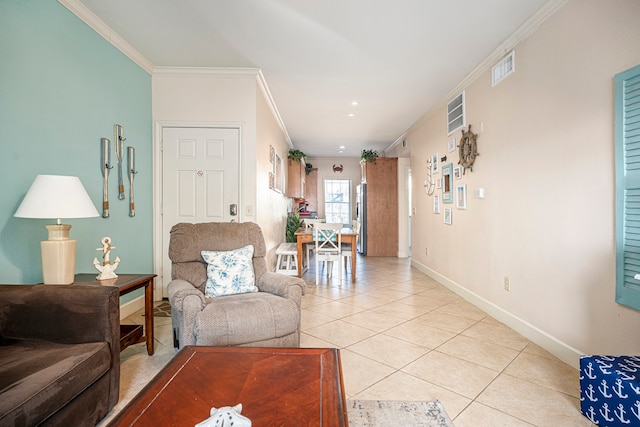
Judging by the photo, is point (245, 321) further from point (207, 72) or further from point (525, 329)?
point (207, 72)

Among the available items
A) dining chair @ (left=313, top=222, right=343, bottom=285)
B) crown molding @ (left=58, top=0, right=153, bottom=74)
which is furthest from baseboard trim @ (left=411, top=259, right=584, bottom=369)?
crown molding @ (left=58, top=0, right=153, bottom=74)

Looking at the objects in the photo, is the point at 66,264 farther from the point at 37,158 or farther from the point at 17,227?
the point at 37,158

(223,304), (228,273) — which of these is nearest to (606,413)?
(223,304)

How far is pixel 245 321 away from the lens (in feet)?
5.97

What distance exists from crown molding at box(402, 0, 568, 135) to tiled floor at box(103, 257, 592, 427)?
2.59 m

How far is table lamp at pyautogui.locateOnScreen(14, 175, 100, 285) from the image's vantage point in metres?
1.74

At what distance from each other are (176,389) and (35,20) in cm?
259

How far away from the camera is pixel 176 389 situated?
108cm

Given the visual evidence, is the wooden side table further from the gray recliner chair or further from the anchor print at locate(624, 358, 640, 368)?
the anchor print at locate(624, 358, 640, 368)

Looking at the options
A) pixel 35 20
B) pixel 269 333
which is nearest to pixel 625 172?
pixel 269 333

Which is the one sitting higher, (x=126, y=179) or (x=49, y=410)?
(x=126, y=179)

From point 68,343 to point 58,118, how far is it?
1.71 m

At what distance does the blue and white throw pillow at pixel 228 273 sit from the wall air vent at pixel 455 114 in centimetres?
308

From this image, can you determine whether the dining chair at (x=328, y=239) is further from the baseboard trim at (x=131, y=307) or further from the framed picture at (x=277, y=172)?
the baseboard trim at (x=131, y=307)
